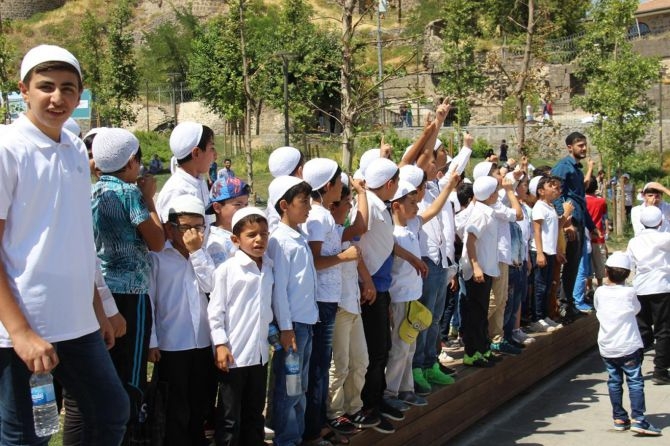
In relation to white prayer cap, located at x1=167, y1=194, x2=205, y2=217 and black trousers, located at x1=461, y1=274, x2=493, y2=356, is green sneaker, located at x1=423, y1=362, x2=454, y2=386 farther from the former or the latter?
white prayer cap, located at x1=167, y1=194, x2=205, y2=217

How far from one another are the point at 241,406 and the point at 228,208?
122 cm

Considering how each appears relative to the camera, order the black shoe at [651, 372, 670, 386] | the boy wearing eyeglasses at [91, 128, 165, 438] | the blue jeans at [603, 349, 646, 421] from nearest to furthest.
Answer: the boy wearing eyeglasses at [91, 128, 165, 438] < the blue jeans at [603, 349, 646, 421] < the black shoe at [651, 372, 670, 386]

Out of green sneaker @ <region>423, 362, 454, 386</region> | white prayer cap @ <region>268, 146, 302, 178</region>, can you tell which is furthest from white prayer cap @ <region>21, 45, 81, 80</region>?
green sneaker @ <region>423, 362, 454, 386</region>

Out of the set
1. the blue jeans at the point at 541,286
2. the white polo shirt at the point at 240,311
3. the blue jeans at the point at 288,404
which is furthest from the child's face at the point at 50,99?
the blue jeans at the point at 541,286

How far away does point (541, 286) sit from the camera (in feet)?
29.8

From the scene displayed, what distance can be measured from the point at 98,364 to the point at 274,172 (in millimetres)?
2559

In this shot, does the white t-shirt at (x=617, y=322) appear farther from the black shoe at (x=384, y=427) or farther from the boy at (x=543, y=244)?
the black shoe at (x=384, y=427)

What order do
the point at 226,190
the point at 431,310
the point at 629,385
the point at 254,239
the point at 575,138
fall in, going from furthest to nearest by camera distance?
the point at 575,138 < the point at 629,385 < the point at 431,310 < the point at 226,190 < the point at 254,239

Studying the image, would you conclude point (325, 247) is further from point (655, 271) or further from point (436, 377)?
point (655, 271)

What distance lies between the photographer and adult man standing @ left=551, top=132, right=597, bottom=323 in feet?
31.3

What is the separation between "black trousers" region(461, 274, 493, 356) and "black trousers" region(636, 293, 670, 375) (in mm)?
2472

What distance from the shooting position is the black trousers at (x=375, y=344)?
5.74m

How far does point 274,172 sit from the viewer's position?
559 centimetres

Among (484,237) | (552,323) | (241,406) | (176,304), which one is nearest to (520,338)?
(552,323)
